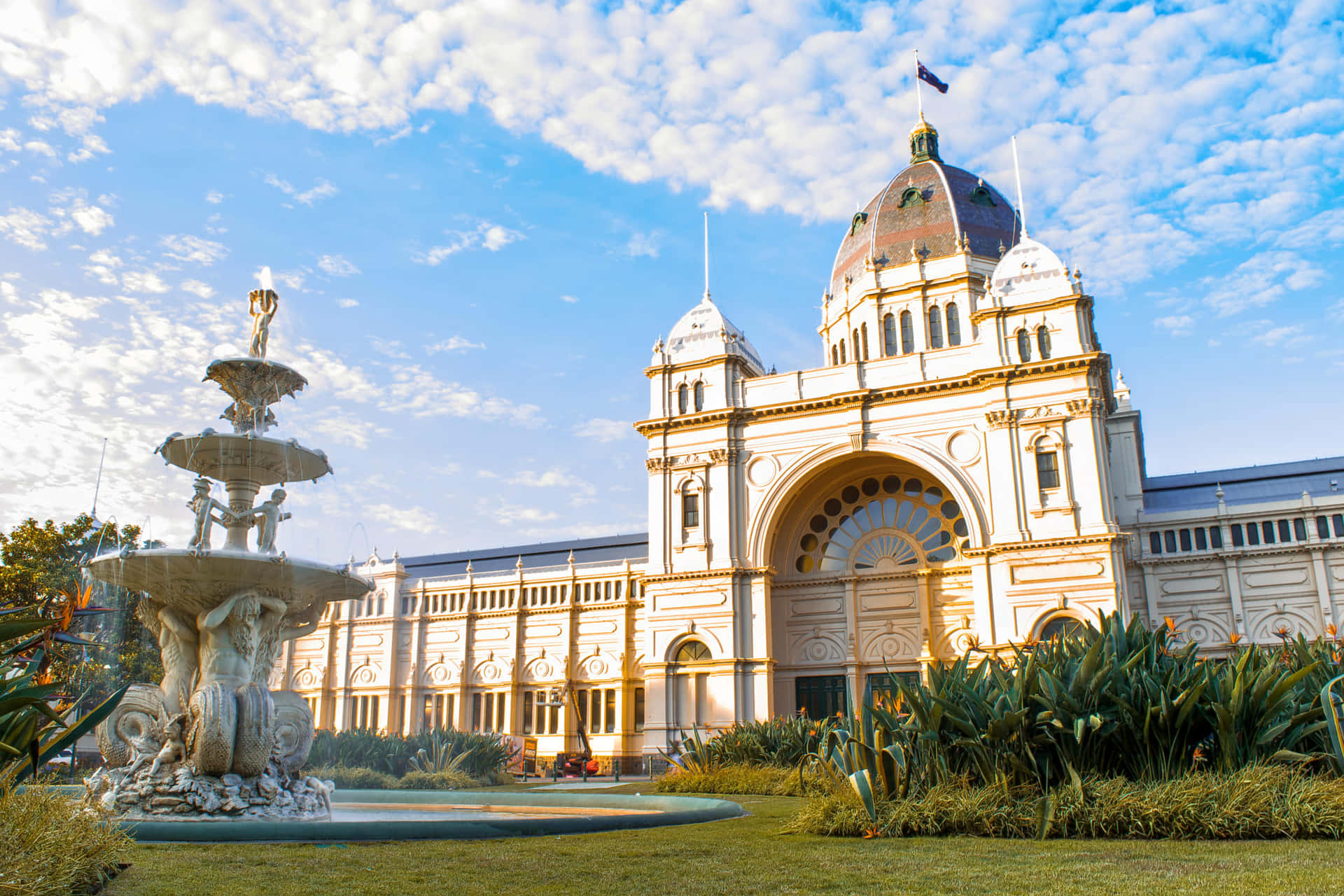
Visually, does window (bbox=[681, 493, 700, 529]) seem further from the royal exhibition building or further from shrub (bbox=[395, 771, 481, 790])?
shrub (bbox=[395, 771, 481, 790])

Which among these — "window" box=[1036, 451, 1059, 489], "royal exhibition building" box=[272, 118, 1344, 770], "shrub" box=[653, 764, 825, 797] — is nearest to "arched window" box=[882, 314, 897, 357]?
"royal exhibition building" box=[272, 118, 1344, 770]

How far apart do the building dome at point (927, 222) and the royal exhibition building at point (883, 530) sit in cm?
15

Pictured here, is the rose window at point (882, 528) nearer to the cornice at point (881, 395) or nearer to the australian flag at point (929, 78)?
the cornice at point (881, 395)

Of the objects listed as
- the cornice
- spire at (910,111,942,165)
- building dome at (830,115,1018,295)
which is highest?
spire at (910,111,942,165)

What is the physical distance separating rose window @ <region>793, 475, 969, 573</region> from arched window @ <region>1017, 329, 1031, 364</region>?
5777mm

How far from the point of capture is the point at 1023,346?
34.4 meters

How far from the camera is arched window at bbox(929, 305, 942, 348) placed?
41.6 metres

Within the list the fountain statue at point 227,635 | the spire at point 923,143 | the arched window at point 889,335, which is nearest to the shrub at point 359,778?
the fountain statue at point 227,635

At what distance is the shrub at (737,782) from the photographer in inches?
744

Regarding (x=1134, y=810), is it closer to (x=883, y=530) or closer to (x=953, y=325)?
(x=883, y=530)

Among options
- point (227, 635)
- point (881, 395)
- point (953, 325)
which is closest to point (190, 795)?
point (227, 635)

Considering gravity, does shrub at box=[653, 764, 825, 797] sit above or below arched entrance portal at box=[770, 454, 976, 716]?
below

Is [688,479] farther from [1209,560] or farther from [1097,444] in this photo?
[1209,560]

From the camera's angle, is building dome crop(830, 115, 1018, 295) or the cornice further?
building dome crop(830, 115, 1018, 295)
